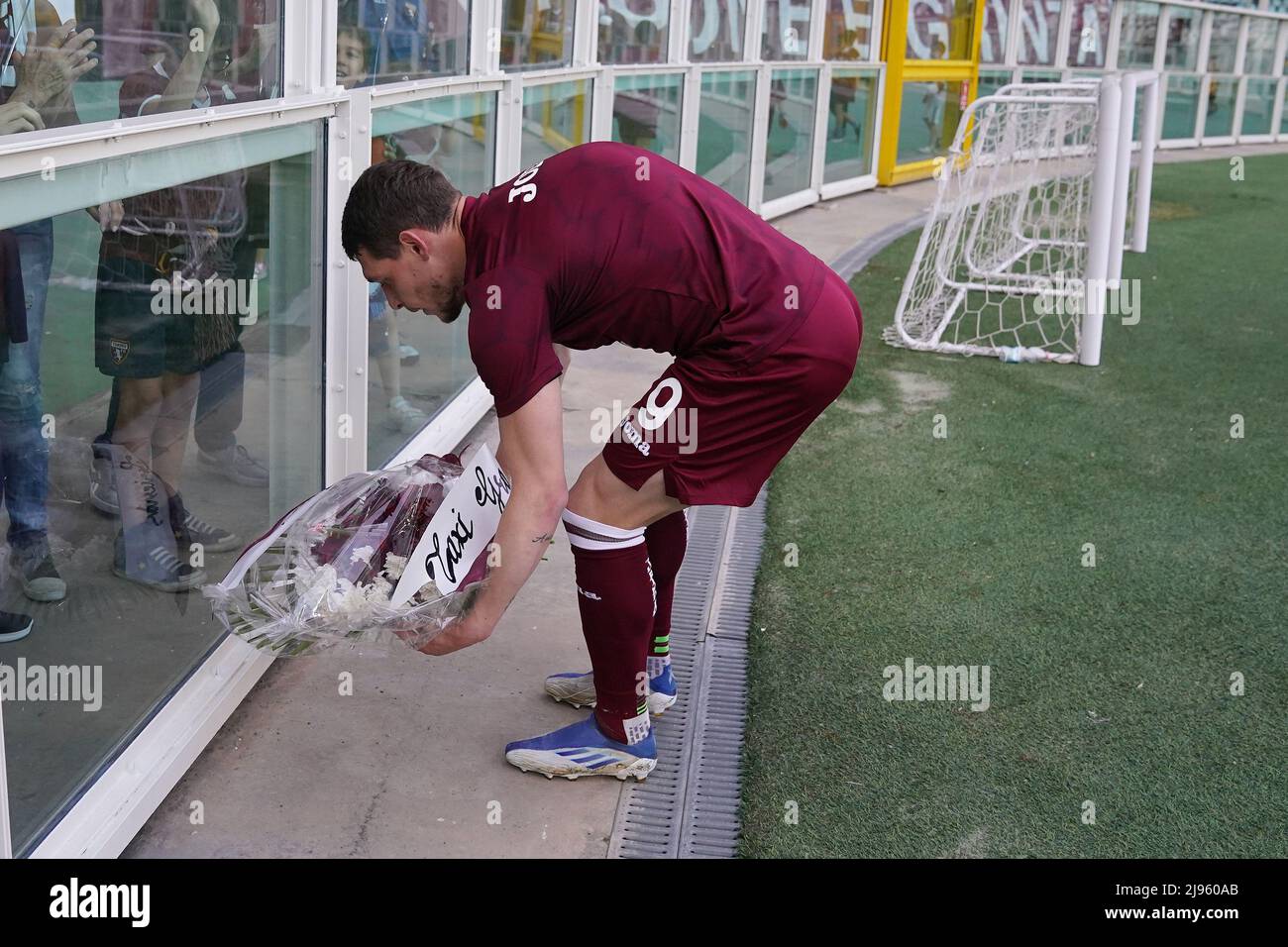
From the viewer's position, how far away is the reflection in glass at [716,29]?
8984 millimetres

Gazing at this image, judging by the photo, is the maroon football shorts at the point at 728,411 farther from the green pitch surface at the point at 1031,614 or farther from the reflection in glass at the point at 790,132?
the reflection in glass at the point at 790,132

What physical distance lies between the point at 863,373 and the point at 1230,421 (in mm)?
1738

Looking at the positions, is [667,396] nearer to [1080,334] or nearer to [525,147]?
[525,147]

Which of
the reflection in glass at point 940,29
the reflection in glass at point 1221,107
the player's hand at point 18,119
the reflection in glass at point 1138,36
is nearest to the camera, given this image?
the player's hand at point 18,119

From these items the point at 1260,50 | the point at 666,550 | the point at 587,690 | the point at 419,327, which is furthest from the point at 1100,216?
the point at 1260,50

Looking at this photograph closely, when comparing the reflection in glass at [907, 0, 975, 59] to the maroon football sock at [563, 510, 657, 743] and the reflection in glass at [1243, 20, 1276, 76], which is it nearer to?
the reflection in glass at [1243, 20, 1276, 76]

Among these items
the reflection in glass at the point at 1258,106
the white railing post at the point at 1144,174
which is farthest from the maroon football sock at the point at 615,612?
the reflection in glass at the point at 1258,106

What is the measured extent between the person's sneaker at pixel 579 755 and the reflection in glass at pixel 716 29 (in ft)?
22.2

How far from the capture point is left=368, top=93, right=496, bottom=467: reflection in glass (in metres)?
4.06

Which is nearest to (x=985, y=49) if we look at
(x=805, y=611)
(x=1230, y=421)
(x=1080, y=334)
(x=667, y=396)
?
(x=1080, y=334)

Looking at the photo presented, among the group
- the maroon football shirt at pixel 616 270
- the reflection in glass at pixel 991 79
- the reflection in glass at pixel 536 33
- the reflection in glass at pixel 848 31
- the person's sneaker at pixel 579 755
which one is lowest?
the person's sneaker at pixel 579 755

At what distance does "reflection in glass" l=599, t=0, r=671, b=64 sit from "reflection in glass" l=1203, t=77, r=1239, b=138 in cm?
1565

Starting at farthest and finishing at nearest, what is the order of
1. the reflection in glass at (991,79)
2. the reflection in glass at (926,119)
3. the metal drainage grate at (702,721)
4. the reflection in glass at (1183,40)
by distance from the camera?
1. the reflection in glass at (1183,40)
2. the reflection in glass at (991,79)
3. the reflection in glass at (926,119)
4. the metal drainage grate at (702,721)
